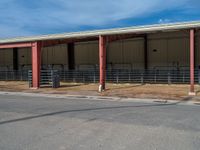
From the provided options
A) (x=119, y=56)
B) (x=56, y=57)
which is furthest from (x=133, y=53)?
(x=56, y=57)

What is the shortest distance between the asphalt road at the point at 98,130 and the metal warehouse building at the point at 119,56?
32.0 ft

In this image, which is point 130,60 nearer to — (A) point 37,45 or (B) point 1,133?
(A) point 37,45

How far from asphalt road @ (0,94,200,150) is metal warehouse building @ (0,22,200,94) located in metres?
9.76

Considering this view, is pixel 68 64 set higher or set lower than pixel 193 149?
higher

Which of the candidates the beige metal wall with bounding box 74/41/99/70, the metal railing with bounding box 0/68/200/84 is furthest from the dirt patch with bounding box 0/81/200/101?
the beige metal wall with bounding box 74/41/99/70

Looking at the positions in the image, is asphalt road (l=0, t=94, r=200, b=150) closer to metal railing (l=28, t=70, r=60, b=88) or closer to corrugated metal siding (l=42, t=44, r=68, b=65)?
metal railing (l=28, t=70, r=60, b=88)

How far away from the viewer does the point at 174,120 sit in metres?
8.05

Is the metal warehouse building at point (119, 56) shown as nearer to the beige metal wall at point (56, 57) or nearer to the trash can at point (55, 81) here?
the beige metal wall at point (56, 57)

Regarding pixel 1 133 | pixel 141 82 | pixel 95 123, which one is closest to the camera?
pixel 1 133

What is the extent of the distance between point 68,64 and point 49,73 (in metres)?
7.90

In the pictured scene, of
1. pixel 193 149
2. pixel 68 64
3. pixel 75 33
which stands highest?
pixel 75 33

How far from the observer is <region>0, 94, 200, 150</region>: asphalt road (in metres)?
5.57

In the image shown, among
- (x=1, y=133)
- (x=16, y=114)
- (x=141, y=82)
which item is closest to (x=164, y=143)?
(x=1, y=133)

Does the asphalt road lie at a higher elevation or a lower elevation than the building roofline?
lower
